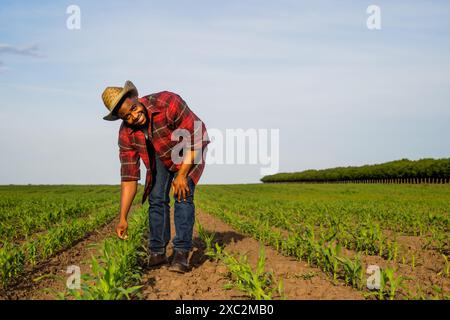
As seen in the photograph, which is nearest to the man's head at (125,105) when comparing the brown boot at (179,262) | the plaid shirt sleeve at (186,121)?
the plaid shirt sleeve at (186,121)

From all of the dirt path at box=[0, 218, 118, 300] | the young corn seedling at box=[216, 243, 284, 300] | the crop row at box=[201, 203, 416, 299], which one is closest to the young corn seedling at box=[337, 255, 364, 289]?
the crop row at box=[201, 203, 416, 299]

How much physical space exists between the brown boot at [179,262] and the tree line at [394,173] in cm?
4830

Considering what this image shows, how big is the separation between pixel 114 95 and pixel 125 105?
0.44 feet

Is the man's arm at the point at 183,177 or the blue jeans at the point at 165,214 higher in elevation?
the man's arm at the point at 183,177

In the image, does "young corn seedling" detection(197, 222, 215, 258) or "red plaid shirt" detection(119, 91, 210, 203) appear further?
"young corn seedling" detection(197, 222, 215, 258)

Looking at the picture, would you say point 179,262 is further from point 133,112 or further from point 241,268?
point 133,112

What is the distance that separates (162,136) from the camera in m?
4.53

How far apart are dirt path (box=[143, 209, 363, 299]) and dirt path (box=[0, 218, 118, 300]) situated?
2.51ft

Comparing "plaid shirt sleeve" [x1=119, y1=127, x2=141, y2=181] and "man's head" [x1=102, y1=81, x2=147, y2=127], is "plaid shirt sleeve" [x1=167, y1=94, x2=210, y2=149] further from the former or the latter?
"plaid shirt sleeve" [x1=119, y1=127, x2=141, y2=181]

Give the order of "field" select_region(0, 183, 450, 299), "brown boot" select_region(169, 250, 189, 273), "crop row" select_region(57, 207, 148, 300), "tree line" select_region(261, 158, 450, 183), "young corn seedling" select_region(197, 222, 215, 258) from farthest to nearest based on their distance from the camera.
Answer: "tree line" select_region(261, 158, 450, 183)
"young corn seedling" select_region(197, 222, 215, 258)
"brown boot" select_region(169, 250, 189, 273)
"field" select_region(0, 183, 450, 299)
"crop row" select_region(57, 207, 148, 300)

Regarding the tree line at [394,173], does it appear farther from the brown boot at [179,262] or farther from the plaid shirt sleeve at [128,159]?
the plaid shirt sleeve at [128,159]

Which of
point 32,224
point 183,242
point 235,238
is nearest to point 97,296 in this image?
point 183,242

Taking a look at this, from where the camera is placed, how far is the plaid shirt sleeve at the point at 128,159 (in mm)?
4633

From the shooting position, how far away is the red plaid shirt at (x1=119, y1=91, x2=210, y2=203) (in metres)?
4.47
